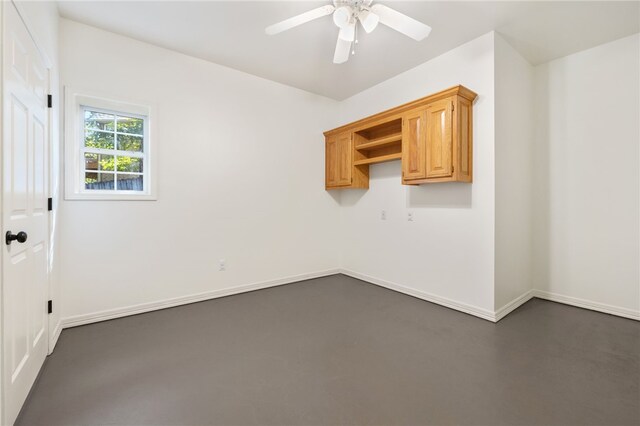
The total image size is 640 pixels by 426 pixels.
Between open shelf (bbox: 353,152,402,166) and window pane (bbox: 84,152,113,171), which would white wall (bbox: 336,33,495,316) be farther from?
window pane (bbox: 84,152,113,171)

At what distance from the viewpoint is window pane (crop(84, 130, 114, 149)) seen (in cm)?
294

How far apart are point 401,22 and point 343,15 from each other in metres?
0.48

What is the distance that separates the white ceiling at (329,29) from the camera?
2.54 meters

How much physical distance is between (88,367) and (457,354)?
9.03 ft

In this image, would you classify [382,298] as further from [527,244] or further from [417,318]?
[527,244]

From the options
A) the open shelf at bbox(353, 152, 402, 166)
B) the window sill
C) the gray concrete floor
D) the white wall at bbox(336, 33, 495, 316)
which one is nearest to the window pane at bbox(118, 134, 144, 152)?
the window sill

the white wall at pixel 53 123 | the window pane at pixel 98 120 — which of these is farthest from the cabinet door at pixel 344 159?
the white wall at pixel 53 123

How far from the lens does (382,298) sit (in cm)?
356

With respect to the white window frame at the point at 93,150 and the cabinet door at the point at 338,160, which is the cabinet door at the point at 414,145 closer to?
the cabinet door at the point at 338,160

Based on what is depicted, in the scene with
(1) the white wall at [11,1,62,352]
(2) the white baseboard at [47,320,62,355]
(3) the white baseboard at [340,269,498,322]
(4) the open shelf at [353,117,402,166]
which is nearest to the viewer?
(1) the white wall at [11,1,62,352]

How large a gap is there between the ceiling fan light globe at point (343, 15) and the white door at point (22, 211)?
1.98 meters

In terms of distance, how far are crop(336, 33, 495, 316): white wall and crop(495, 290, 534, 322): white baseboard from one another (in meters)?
0.13

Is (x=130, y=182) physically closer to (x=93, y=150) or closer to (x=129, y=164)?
(x=129, y=164)

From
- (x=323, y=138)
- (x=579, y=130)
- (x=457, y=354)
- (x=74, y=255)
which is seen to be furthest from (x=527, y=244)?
(x=74, y=255)
